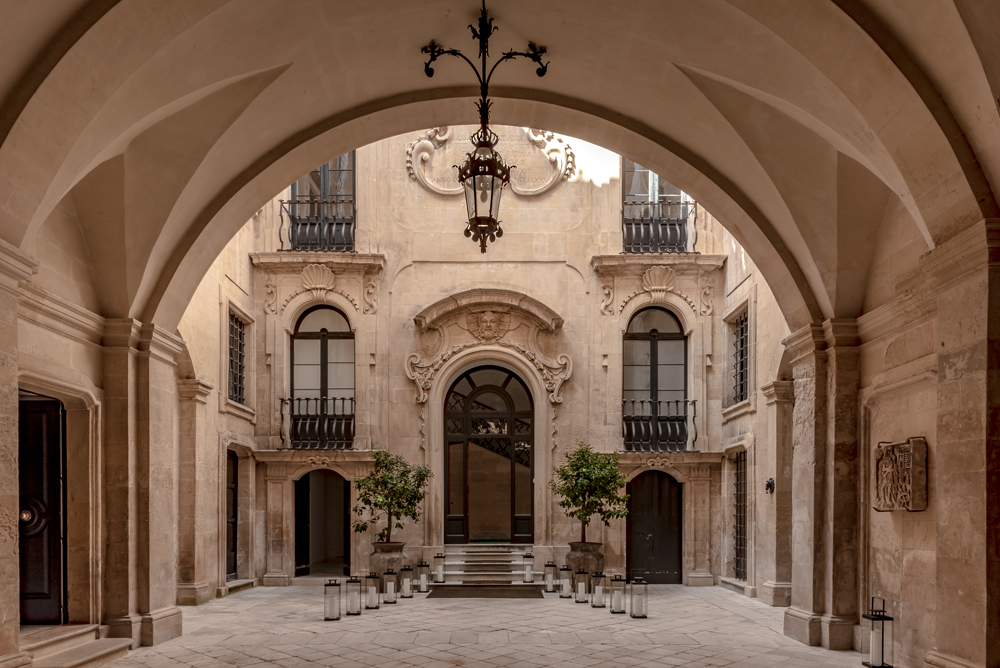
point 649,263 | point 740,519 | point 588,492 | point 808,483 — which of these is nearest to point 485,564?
point 588,492

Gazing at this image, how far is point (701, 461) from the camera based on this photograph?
16906 millimetres

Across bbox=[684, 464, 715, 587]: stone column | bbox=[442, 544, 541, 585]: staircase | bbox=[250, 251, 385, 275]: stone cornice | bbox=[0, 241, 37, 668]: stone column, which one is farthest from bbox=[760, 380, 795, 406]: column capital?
bbox=[0, 241, 37, 668]: stone column

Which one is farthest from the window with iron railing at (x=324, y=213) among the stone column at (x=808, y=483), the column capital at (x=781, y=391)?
the stone column at (x=808, y=483)

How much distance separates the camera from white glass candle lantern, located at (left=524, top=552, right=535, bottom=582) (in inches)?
629

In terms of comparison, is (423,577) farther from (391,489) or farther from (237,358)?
(237,358)

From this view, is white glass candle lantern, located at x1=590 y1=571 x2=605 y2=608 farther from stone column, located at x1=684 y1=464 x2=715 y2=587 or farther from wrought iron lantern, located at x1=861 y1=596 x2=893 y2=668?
wrought iron lantern, located at x1=861 y1=596 x2=893 y2=668

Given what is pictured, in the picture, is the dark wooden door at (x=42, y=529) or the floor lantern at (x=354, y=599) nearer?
the dark wooden door at (x=42, y=529)

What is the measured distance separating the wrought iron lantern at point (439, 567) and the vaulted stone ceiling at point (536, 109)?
783 cm

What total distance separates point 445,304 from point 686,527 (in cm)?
597

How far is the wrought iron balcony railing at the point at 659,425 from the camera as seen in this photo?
1736 centimetres

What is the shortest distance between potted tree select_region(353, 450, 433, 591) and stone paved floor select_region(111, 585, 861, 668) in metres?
1.73

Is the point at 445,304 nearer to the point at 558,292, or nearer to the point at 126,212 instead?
the point at 558,292

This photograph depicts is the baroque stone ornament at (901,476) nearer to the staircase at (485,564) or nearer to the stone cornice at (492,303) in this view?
the staircase at (485,564)

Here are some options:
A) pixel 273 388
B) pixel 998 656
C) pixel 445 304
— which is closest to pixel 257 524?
pixel 273 388
